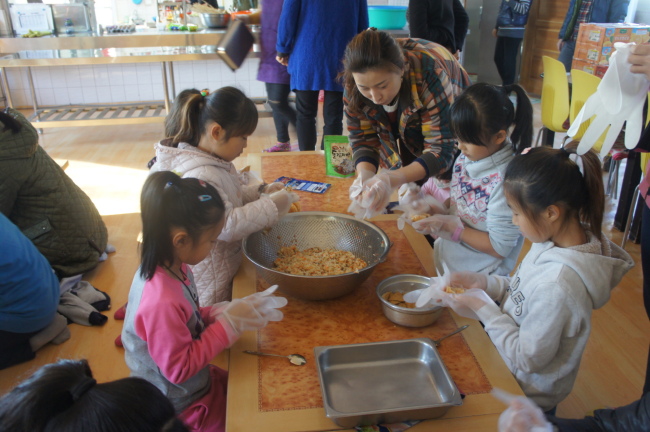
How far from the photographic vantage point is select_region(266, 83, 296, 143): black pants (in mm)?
3812

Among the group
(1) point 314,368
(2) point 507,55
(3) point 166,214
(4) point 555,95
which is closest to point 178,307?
(3) point 166,214

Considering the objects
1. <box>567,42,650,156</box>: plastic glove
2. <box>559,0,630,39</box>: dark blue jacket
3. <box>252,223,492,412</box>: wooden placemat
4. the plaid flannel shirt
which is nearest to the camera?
<box>252,223,492,412</box>: wooden placemat

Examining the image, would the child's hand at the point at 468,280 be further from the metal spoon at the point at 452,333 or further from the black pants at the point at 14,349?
the black pants at the point at 14,349

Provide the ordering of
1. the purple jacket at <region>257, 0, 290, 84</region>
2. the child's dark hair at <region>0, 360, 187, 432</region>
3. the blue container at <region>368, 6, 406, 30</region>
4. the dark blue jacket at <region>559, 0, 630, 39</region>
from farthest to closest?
the blue container at <region>368, 6, 406, 30</region> < the dark blue jacket at <region>559, 0, 630, 39</region> < the purple jacket at <region>257, 0, 290, 84</region> < the child's dark hair at <region>0, 360, 187, 432</region>

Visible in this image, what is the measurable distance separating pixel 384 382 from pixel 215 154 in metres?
0.89

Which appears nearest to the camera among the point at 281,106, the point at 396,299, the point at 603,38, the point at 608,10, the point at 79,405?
the point at 79,405

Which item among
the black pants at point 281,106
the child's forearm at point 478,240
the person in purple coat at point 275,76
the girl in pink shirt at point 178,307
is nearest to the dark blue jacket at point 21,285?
the girl in pink shirt at point 178,307

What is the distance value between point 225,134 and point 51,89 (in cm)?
545

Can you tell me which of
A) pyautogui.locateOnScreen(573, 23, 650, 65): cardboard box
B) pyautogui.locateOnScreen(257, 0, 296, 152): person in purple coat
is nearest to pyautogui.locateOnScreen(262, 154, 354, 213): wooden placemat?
pyautogui.locateOnScreen(257, 0, 296, 152): person in purple coat

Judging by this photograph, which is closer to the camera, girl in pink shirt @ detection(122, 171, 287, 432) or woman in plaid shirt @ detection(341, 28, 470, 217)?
girl in pink shirt @ detection(122, 171, 287, 432)

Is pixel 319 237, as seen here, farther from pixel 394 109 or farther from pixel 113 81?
pixel 113 81

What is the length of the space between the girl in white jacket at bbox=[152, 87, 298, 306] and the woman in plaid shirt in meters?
0.36

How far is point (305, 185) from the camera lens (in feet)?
6.64

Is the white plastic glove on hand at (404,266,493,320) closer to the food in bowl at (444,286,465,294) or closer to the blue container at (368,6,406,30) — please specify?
the food in bowl at (444,286,465,294)
